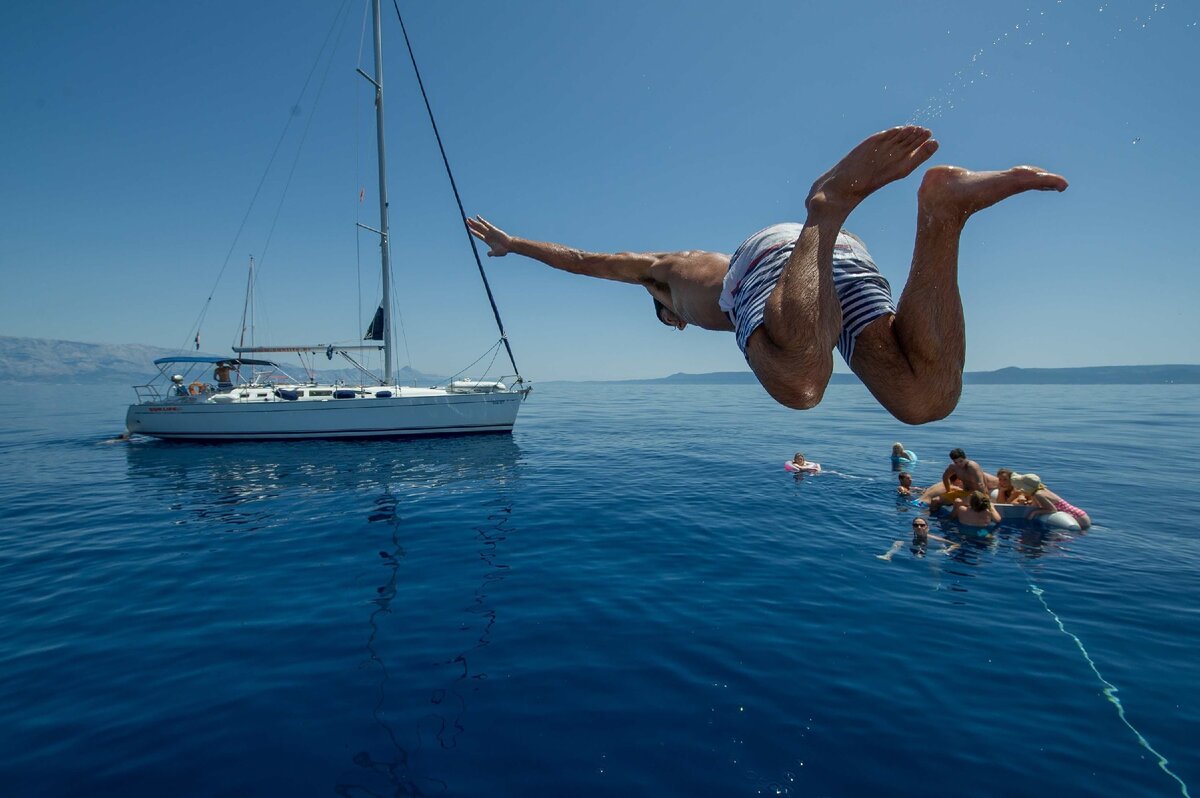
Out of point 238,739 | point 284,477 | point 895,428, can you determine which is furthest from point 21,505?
point 895,428

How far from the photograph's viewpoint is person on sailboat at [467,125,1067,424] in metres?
2.21

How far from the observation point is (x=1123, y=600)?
7852mm

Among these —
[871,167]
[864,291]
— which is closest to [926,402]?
[864,291]

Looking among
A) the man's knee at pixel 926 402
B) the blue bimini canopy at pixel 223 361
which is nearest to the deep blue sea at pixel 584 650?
the man's knee at pixel 926 402

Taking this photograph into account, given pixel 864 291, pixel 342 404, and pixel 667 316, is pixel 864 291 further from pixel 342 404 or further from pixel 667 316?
pixel 342 404

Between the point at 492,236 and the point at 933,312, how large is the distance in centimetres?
316

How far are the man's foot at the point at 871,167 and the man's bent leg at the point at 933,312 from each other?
0.45ft

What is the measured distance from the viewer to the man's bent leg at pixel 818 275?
2.20 m

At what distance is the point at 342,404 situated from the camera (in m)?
23.7

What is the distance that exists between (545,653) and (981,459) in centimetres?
2343

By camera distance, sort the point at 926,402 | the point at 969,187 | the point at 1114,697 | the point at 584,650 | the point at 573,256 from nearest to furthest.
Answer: the point at 969,187 < the point at 926,402 < the point at 573,256 < the point at 1114,697 < the point at 584,650

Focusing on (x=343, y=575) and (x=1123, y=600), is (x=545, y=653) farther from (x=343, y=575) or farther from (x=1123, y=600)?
(x=1123, y=600)

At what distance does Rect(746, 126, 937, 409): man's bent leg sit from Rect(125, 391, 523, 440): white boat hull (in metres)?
23.9

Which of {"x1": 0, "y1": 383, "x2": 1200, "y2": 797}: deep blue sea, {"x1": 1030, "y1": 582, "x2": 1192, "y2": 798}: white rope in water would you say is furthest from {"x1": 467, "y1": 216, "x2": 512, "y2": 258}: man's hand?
{"x1": 1030, "y1": 582, "x2": 1192, "y2": 798}: white rope in water
